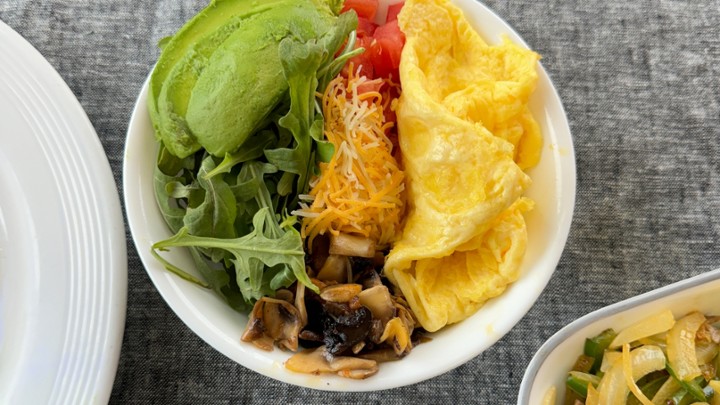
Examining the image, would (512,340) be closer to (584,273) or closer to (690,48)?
(584,273)

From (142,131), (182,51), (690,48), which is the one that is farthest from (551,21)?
(142,131)

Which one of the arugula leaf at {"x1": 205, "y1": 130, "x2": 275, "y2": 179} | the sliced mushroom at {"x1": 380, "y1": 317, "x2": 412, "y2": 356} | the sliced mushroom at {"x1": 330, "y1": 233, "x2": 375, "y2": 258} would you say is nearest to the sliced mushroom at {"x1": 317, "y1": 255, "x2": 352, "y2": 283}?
the sliced mushroom at {"x1": 330, "y1": 233, "x2": 375, "y2": 258}

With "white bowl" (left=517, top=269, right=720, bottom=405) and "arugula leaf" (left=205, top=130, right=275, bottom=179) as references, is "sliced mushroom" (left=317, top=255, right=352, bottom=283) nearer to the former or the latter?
"arugula leaf" (left=205, top=130, right=275, bottom=179)

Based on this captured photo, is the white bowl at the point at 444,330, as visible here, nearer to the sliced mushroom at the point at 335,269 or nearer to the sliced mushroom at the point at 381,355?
the sliced mushroom at the point at 381,355

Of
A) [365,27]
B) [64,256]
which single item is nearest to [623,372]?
[365,27]

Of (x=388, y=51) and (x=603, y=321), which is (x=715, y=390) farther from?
(x=388, y=51)

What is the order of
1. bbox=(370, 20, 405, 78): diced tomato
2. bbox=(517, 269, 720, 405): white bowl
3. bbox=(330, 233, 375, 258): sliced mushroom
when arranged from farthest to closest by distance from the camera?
bbox=(370, 20, 405, 78): diced tomato
bbox=(330, 233, 375, 258): sliced mushroom
bbox=(517, 269, 720, 405): white bowl
